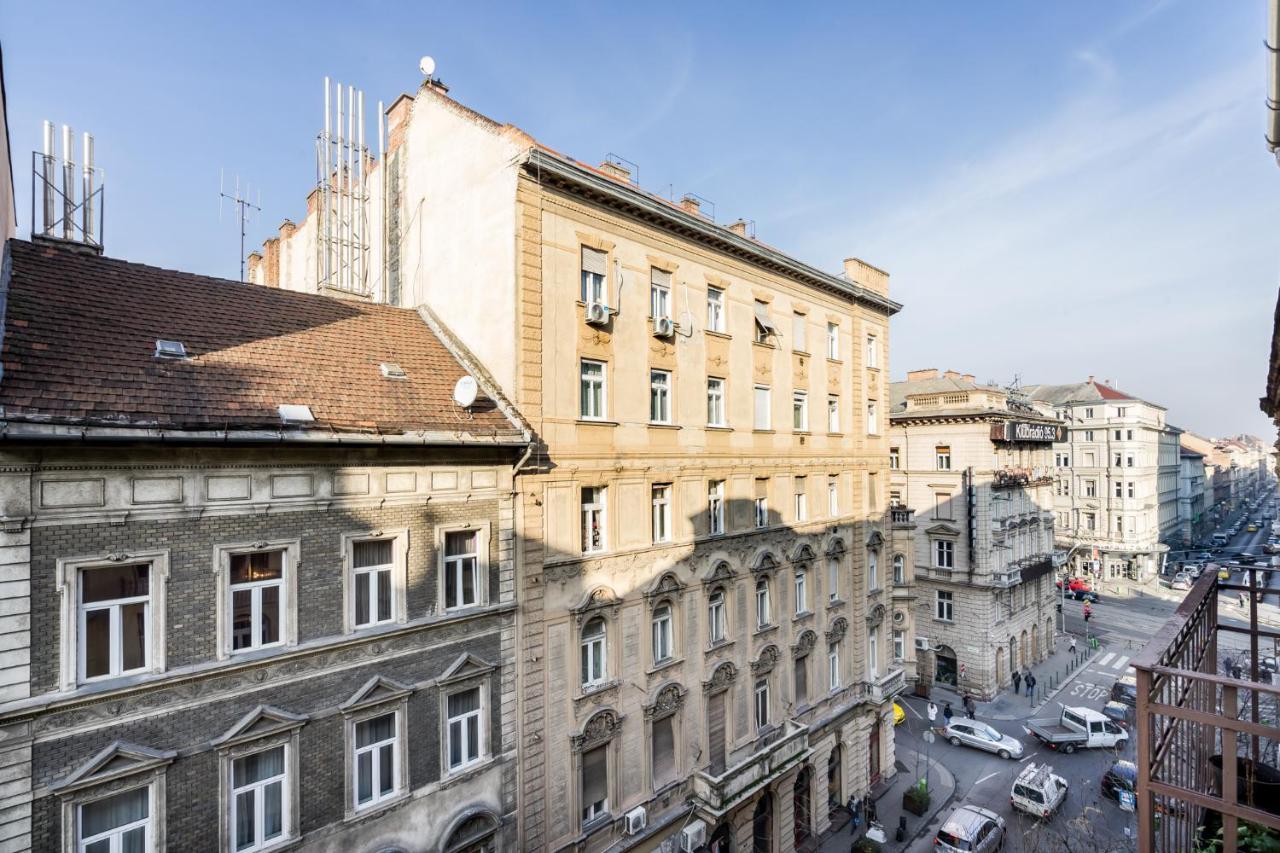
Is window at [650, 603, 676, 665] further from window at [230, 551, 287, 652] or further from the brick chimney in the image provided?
the brick chimney

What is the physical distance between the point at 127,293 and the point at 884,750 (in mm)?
30905

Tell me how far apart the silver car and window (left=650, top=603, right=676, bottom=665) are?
2081cm

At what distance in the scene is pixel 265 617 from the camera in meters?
11.3

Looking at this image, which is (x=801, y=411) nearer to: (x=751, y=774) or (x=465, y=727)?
(x=751, y=774)

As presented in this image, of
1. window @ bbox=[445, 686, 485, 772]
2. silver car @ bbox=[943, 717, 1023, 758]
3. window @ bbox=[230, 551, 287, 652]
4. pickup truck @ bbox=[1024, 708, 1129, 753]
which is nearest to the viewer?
window @ bbox=[230, 551, 287, 652]

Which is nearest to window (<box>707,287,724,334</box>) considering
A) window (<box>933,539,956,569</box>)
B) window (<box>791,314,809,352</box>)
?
window (<box>791,314,809,352</box>)

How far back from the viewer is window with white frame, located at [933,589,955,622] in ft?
123

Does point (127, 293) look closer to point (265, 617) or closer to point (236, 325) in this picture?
point (236, 325)

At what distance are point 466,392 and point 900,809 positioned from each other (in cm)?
2430

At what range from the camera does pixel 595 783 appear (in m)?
16.1

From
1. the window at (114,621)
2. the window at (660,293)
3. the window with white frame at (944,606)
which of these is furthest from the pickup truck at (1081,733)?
the window at (114,621)

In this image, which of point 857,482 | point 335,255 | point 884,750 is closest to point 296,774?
point 335,255

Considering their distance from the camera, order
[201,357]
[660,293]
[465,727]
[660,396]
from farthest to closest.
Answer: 1. [660,293]
2. [660,396]
3. [465,727]
4. [201,357]

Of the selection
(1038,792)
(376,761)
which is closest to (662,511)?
(376,761)
